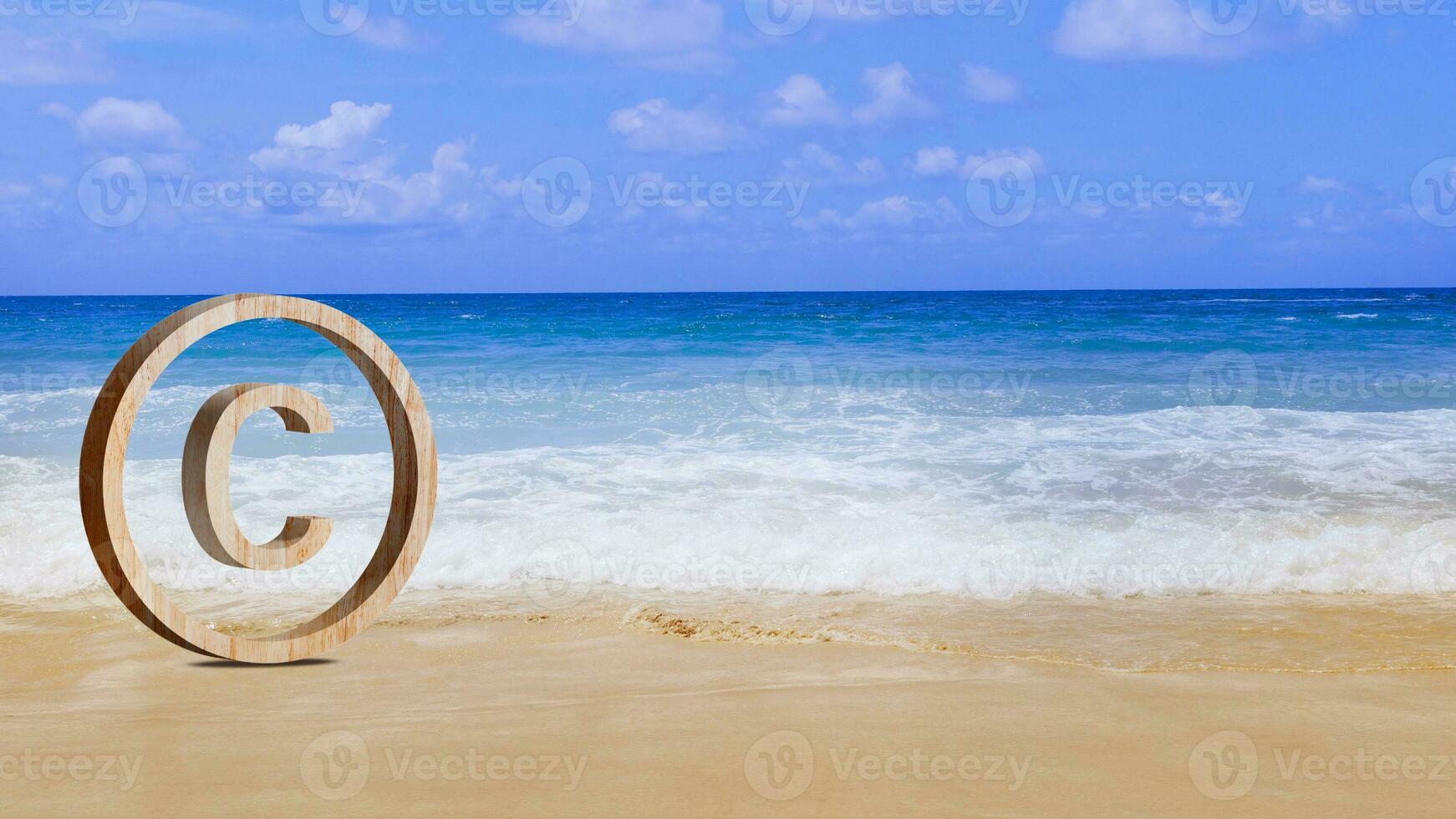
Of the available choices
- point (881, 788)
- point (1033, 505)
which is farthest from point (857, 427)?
point (881, 788)

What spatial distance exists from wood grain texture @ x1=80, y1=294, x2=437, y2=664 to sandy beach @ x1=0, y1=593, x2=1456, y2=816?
0.29 metres

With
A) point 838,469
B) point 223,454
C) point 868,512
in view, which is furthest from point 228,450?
point 838,469

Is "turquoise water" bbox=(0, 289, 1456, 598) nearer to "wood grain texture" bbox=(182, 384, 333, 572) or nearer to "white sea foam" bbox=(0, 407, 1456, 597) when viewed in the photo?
"white sea foam" bbox=(0, 407, 1456, 597)

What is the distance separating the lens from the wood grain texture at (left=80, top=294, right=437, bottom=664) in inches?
128

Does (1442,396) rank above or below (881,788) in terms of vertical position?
above

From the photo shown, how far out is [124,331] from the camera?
2977 cm

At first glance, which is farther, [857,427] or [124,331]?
[124,331]

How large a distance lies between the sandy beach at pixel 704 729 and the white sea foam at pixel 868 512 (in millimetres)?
1229

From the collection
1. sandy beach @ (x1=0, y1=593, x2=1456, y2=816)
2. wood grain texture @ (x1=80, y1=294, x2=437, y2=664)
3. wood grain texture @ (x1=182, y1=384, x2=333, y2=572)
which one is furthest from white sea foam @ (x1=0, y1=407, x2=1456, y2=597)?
wood grain texture @ (x1=182, y1=384, x2=333, y2=572)

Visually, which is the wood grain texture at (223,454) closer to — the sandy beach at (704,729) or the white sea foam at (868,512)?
the sandy beach at (704,729)

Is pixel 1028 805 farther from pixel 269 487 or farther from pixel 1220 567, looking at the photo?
pixel 269 487

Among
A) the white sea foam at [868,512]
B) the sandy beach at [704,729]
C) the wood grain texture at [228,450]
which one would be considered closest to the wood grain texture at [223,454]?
the wood grain texture at [228,450]

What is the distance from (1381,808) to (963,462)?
6.42 metres

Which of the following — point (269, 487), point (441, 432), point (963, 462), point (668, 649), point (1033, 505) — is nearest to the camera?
point (668, 649)
